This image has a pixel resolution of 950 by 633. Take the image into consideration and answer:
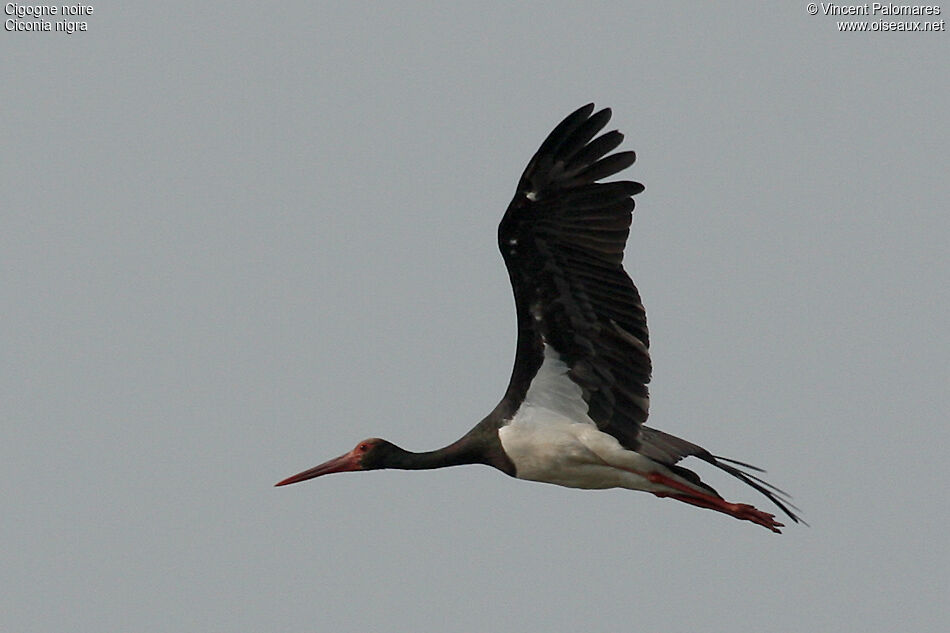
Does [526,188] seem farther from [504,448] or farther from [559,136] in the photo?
[504,448]

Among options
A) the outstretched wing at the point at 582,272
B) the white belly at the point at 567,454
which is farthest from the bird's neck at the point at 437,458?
the outstretched wing at the point at 582,272

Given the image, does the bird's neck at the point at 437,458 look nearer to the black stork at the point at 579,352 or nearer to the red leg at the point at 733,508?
the black stork at the point at 579,352

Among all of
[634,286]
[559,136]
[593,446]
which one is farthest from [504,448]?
[559,136]

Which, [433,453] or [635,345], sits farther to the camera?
[433,453]

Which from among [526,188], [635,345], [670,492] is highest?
[526,188]

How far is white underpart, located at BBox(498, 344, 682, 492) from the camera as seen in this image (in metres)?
13.6

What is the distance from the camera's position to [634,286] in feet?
43.4

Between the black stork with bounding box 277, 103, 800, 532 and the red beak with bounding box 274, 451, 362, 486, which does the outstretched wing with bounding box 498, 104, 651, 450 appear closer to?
the black stork with bounding box 277, 103, 800, 532

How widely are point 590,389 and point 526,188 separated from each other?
170 centimetres

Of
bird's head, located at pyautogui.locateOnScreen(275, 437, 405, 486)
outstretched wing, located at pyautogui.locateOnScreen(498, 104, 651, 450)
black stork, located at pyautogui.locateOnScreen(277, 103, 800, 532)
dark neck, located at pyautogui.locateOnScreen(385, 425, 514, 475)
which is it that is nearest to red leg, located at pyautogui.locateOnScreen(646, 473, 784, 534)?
black stork, located at pyautogui.locateOnScreen(277, 103, 800, 532)

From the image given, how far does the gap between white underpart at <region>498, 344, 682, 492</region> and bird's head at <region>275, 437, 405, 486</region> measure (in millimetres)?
1258

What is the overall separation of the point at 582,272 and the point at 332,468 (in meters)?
3.07

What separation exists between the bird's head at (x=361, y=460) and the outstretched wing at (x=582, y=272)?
5.32ft

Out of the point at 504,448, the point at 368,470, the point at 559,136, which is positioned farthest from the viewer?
the point at 368,470
